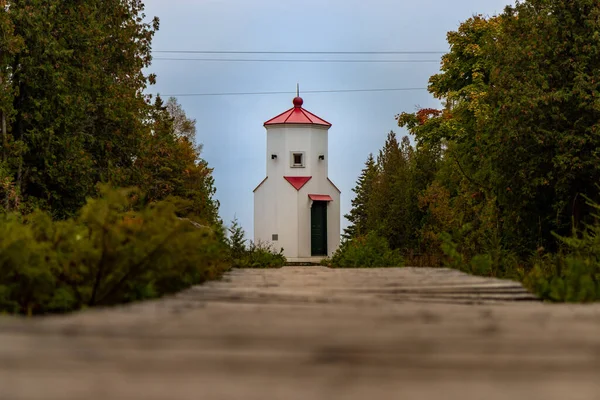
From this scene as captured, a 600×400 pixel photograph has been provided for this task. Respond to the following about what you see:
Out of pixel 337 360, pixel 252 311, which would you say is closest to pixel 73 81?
pixel 252 311

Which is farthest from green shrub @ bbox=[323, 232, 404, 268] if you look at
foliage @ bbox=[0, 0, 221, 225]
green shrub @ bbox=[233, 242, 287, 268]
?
foliage @ bbox=[0, 0, 221, 225]

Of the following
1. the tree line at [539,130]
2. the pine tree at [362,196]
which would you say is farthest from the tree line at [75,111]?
the pine tree at [362,196]

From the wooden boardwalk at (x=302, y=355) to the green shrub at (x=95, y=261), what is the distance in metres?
1.57

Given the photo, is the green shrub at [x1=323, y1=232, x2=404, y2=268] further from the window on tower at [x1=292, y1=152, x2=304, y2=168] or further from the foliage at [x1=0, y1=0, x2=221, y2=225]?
the window on tower at [x1=292, y1=152, x2=304, y2=168]

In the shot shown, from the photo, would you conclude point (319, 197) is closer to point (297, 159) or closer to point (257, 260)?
point (297, 159)

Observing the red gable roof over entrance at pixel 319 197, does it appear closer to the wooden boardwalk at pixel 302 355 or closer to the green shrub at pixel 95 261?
the green shrub at pixel 95 261

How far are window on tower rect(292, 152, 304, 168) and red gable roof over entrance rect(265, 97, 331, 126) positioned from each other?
76.1 inches

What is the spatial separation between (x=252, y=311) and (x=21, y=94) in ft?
84.5

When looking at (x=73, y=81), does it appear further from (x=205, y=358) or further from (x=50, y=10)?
(x=205, y=358)

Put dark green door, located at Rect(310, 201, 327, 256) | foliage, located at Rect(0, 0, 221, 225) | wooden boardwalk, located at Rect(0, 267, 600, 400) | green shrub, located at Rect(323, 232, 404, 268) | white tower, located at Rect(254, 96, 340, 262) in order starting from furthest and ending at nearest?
dark green door, located at Rect(310, 201, 327, 256), white tower, located at Rect(254, 96, 340, 262), foliage, located at Rect(0, 0, 221, 225), green shrub, located at Rect(323, 232, 404, 268), wooden boardwalk, located at Rect(0, 267, 600, 400)

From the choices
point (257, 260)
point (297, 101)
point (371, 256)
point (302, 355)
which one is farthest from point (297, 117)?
point (302, 355)

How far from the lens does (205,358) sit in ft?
12.2

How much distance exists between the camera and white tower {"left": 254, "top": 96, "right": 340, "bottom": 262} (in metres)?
49.9

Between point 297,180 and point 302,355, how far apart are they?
153 ft
